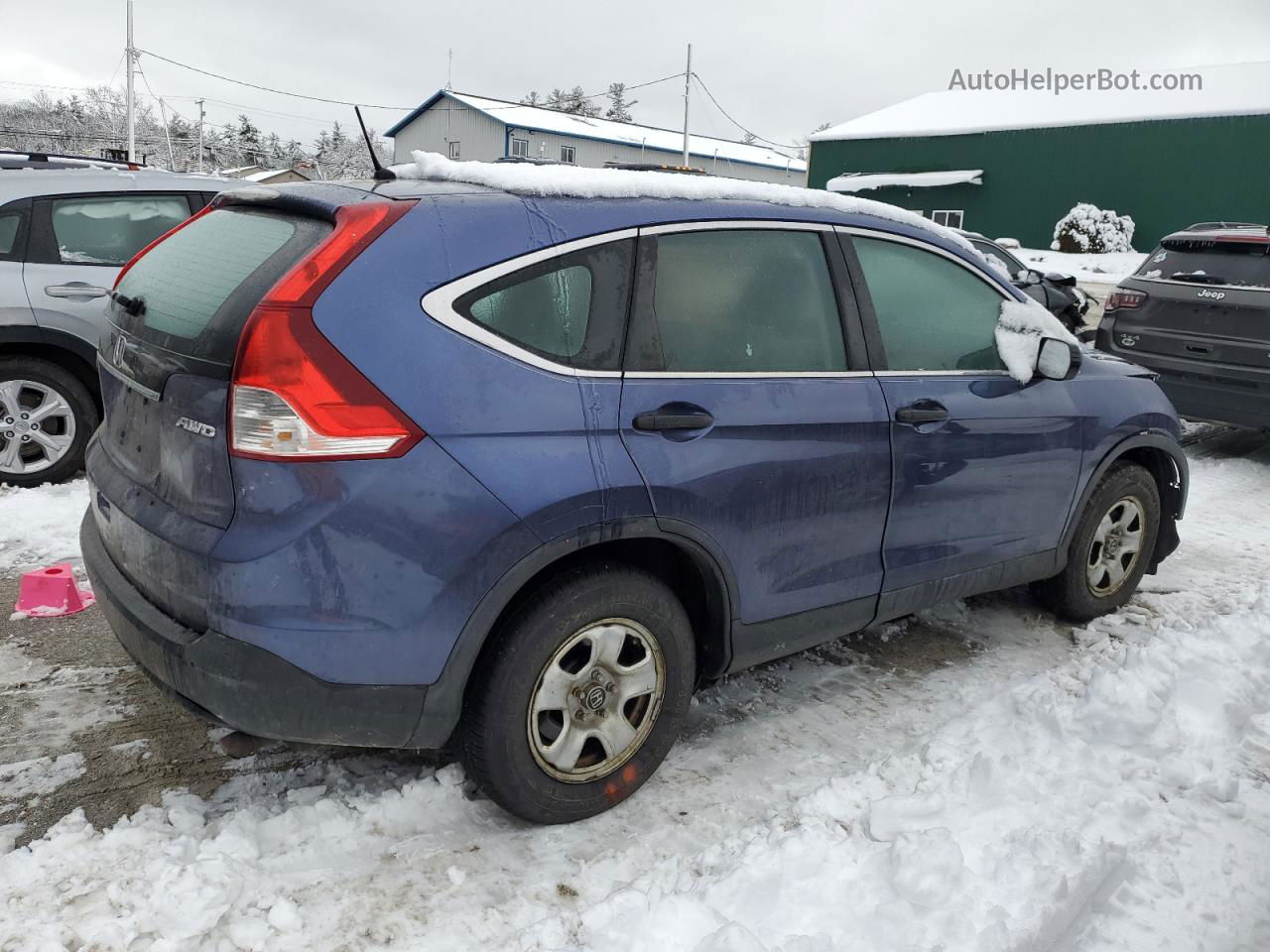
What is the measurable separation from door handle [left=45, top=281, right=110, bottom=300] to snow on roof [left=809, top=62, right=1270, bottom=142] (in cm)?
3024

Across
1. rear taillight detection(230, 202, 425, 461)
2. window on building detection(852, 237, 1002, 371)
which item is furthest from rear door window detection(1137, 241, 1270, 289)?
rear taillight detection(230, 202, 425, 461)

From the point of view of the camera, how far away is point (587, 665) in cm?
264

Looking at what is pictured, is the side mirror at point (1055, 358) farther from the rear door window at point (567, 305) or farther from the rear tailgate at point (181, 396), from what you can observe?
the rear tailgate at point (181, 396)

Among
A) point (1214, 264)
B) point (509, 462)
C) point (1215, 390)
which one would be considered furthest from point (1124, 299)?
point (509, 462)

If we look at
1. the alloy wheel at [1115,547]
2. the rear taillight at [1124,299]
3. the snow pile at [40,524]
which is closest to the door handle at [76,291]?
the snow pile at [40,524]

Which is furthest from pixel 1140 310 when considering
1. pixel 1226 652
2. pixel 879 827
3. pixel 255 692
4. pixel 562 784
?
pixel 255 692

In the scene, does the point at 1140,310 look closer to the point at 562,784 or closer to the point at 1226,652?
the point at 1226,652

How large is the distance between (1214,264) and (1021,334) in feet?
15.4

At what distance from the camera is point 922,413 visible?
10.9 feet

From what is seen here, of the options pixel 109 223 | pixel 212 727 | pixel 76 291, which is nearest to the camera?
pixel 212 727

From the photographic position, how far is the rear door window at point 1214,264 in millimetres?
7086

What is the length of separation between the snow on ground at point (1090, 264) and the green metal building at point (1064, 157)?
257 cm

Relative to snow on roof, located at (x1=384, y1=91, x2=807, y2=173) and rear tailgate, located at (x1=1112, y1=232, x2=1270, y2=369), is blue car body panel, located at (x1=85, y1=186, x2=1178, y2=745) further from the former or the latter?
snow on roof, located at (x1=384, y1=91, x2=807, y2=173)

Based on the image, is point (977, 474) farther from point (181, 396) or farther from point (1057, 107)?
point (1057, 107)
